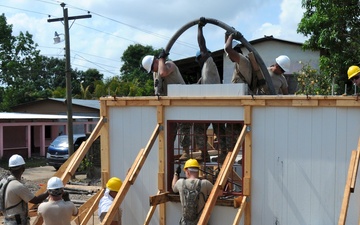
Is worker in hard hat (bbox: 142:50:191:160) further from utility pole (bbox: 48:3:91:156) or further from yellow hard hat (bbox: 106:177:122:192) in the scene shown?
utility pole (bbox: 48:3:91:156)

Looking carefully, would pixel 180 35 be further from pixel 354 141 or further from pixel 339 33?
pixel 339 33

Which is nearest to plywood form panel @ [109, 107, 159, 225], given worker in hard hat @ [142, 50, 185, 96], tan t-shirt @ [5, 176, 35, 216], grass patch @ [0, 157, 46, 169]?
worker in hard hat @ [142, 50, 185, 96]

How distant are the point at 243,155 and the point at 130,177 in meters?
1.70

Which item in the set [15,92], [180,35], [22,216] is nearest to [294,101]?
[180,35]

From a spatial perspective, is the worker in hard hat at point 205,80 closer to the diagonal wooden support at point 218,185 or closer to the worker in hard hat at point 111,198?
the diagonal wooden support at point 218,185

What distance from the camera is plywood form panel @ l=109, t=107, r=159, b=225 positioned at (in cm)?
843

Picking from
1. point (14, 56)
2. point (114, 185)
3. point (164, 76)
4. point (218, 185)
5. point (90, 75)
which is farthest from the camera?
point (90, 75)

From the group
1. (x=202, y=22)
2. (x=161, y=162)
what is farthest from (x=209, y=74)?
(x=161, y=162)

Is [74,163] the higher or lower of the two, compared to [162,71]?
lower

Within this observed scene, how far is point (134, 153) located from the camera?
859 centimetres

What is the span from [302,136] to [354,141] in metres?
0.70

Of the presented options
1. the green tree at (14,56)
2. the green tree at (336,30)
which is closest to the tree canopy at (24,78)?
the green tree at (14,56)

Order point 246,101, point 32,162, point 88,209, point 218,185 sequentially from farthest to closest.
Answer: point 32,162 < point 88,209 < point 246,101 < point 218,185

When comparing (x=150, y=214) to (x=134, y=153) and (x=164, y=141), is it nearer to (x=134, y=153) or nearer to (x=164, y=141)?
(x=134, y=153)
